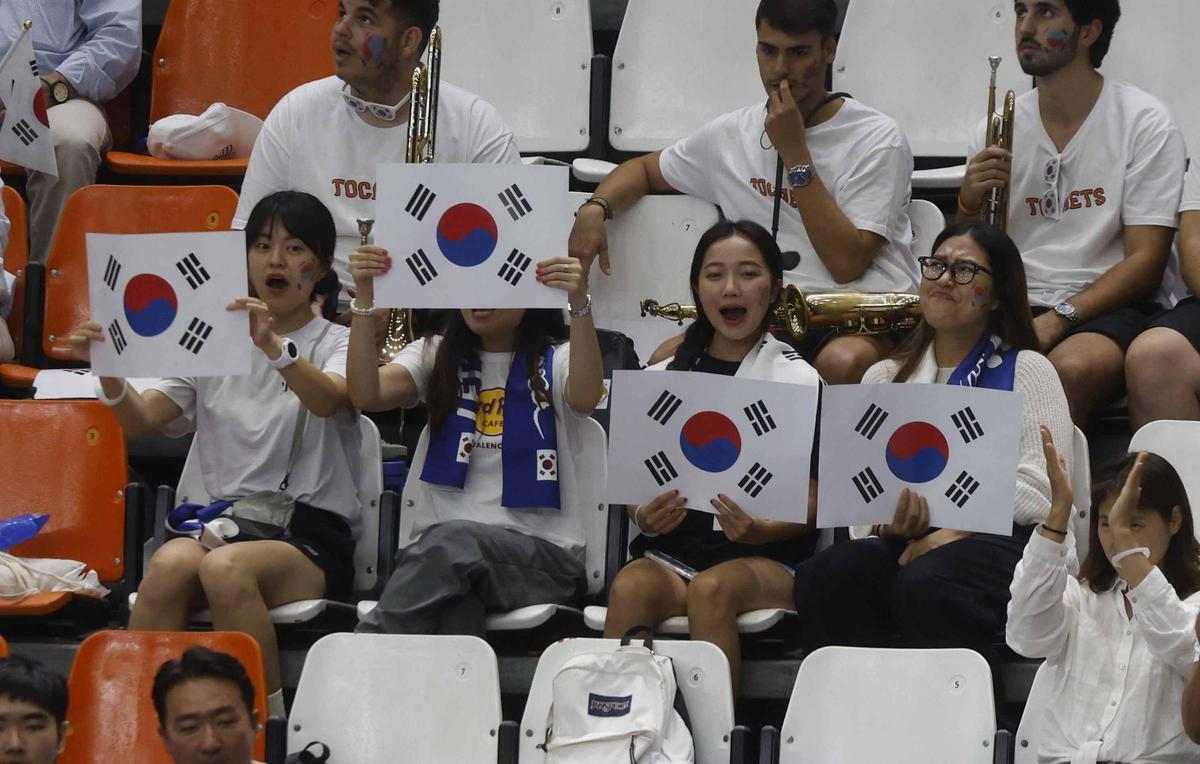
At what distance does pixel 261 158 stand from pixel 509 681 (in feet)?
6.29

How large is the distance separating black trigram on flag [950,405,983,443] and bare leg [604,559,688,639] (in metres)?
0.76

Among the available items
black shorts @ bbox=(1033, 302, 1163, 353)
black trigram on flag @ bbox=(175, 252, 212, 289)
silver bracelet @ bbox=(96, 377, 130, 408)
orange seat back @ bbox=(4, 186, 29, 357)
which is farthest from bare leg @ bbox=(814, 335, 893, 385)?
orange seat back @ bbox=(4, 186, 29, 357)

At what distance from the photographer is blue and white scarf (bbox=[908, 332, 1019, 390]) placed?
4508 mm

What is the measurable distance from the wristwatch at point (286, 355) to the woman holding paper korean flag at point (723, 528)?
87 centimetres

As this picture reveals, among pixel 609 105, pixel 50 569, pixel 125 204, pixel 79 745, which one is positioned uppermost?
pixel 609 105

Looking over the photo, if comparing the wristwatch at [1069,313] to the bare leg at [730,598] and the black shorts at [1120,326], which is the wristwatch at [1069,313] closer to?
the black shorts at [1120,326]

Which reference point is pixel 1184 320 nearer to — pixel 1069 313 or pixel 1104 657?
pixel 1069 313

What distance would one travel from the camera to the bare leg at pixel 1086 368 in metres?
4.92

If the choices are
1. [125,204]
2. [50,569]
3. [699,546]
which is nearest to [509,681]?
[699,546]

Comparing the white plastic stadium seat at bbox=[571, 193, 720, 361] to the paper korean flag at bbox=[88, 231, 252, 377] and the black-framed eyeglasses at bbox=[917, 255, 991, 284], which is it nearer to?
the black-framed eyeglasses at bbox=[917, 255, 991, 284]

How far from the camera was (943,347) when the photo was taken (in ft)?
15.3

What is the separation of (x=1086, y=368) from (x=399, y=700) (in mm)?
1911

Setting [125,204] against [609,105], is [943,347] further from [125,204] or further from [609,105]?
[125,204]

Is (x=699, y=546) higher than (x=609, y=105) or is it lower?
lower
